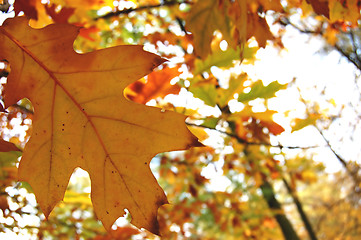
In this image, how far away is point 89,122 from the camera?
95 centimetres

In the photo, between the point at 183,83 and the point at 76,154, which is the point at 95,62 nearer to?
the point at 76,154

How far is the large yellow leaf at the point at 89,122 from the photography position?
3.02 feet

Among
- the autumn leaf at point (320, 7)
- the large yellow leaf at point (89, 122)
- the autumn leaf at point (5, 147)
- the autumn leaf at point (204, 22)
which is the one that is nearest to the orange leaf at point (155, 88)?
the autumn leaf at point (204, 22)

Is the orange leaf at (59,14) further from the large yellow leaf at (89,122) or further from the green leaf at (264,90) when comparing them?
the green leaf at (264,90)

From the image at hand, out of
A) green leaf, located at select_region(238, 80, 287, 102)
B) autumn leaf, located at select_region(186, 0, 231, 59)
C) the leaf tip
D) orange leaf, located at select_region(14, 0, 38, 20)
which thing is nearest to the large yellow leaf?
the leaf tip

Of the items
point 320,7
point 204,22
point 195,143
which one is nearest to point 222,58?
point 204,22

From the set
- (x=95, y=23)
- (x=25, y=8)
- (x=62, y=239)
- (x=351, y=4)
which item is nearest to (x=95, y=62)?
(x=25, y=8)

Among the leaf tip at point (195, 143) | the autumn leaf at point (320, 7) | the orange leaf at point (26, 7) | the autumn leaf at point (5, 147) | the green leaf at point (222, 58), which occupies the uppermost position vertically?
the autumn leaf at point (320, 7)

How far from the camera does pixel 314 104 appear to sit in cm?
281

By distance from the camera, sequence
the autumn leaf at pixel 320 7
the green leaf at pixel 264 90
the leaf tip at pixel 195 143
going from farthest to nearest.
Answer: the green leaf at pixel 264 90 → the autumn leaf at pixel 320 7 → the leaf tip at pixel 195 143

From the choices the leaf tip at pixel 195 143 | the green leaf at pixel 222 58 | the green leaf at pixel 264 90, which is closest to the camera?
the leaf tip at pixel 195 143

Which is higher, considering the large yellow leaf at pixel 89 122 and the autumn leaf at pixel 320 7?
the autumn leaf at pixel 320 7

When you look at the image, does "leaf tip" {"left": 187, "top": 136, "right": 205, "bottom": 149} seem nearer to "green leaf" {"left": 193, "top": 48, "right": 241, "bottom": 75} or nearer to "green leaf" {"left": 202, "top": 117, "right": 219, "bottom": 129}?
"green leaf" {"left": 202, "top": 117, "right": 219, "bottom": 129}

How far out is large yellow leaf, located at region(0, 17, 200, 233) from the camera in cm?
92
